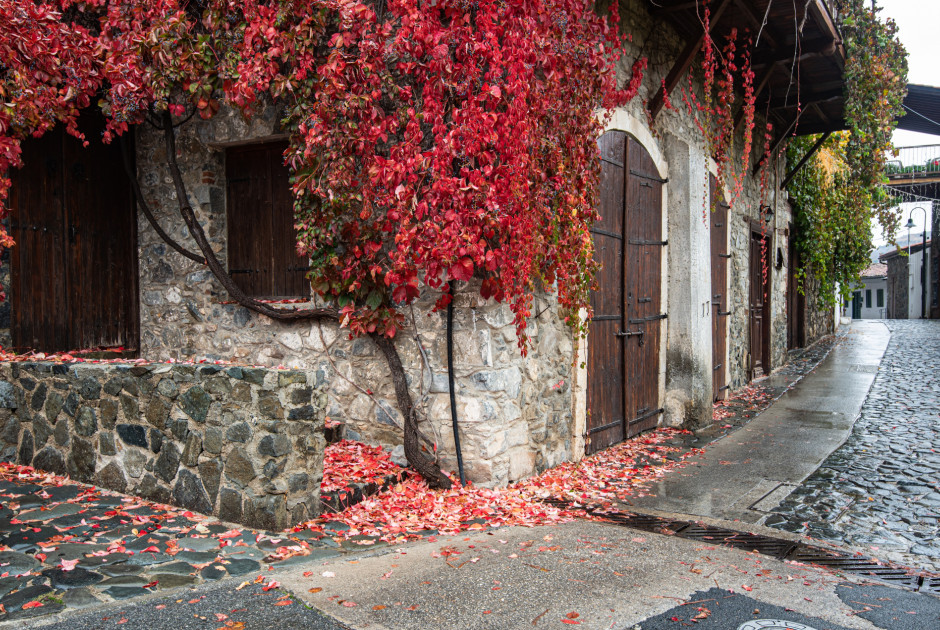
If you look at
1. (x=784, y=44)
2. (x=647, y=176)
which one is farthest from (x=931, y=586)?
(x=784, y=44)

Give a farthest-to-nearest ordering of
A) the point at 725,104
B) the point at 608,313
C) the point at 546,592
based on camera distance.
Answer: the point at 725,104, the point at 608,313, the point at 546,592

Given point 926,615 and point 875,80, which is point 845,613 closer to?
point 926,615

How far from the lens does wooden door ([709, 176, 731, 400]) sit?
808cm

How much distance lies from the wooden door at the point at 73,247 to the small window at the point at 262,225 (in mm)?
1193

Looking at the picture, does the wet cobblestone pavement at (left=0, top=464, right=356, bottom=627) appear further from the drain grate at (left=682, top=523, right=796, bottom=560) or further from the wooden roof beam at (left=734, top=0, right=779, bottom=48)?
the wooden roof beam at (left=734, top=0, right=779, bottom=48)

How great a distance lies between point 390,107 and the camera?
4.61 meters

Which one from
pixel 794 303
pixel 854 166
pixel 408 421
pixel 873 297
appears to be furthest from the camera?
pixel 873 297

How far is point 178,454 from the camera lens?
384 cm

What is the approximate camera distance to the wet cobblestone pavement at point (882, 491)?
367 centimetres

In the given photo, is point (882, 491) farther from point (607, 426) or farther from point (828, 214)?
point (828, 214)

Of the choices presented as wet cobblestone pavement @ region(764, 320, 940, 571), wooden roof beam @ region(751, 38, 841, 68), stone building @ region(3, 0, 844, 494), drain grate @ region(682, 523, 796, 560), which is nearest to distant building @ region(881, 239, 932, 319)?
wooden roof beam @ region(751, 38, 841, 68)

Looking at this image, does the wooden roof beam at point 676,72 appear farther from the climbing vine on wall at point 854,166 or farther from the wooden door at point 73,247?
the wooden door at point 73,247

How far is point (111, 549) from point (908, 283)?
121ft

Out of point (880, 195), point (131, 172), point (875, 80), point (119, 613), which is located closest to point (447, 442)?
point (119, 613)
